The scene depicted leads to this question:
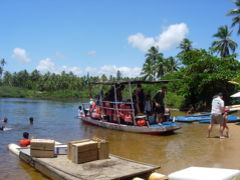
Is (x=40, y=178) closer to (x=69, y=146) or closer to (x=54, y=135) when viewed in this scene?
(x=69, y=146)

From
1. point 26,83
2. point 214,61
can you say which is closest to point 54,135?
point 214,61

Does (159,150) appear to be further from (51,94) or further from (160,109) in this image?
(51,94)

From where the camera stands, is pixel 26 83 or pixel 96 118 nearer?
pixel 96 118

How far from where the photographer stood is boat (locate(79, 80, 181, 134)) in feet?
44.8

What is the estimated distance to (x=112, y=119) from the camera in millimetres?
16203

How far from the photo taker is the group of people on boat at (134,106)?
14.4m

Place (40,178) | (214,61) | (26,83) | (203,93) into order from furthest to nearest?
(26,83)
(203,93)
(214,61)
(40,178)

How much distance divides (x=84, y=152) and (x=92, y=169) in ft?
2.07

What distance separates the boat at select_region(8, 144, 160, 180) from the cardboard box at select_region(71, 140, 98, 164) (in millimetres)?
111

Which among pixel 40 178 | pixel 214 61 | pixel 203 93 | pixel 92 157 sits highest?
pixel 214 61

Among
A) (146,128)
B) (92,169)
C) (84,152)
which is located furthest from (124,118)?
(92,169)

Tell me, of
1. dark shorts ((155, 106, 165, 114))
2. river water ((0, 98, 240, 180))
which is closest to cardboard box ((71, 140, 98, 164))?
river water ((0, 98, 240, 180))

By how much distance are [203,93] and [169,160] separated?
19886 mm

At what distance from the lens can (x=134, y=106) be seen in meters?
14.7
